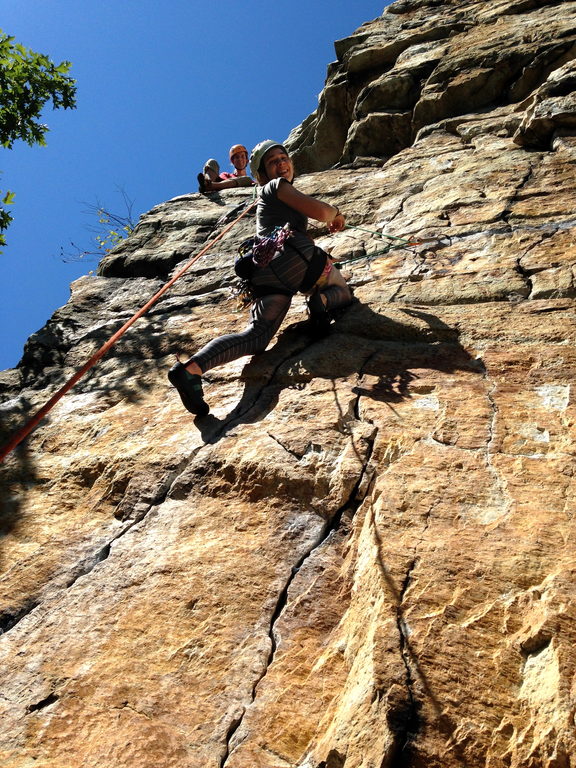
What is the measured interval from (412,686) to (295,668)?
455mm

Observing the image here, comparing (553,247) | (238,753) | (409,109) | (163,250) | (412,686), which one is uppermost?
(409,109)

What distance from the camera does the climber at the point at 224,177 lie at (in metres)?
8.54

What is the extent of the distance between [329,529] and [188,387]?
123 cm

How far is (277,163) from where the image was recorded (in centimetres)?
407

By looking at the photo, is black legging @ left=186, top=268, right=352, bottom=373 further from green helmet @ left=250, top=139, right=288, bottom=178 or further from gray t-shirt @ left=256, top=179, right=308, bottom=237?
green helmet @ left=250, top=139, right=288, bottom=178

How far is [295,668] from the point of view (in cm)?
204

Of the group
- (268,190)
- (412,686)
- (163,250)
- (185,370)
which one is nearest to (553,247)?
(268,190)

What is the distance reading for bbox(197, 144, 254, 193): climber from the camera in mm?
8539

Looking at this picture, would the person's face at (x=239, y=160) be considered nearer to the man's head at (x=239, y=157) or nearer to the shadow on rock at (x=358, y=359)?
the man's head at (x=239, y=157)

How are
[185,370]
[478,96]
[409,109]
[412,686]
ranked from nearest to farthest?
[412,686], [185,370], [478,96], [409,109]

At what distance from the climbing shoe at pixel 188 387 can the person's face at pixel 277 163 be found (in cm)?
160

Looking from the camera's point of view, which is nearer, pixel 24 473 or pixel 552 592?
pixel 552 592

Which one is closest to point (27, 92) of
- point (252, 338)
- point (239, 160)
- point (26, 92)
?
point (26, 92)

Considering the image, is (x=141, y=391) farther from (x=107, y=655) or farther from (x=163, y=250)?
(x=163, y=250)
